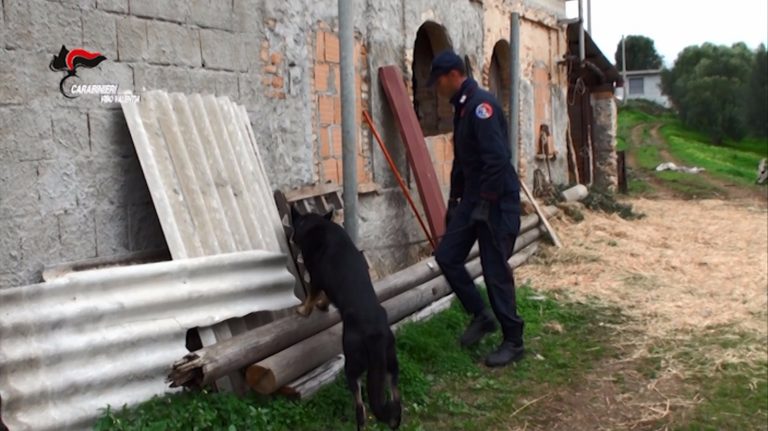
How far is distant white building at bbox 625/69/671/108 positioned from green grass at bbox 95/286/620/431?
2621 inches

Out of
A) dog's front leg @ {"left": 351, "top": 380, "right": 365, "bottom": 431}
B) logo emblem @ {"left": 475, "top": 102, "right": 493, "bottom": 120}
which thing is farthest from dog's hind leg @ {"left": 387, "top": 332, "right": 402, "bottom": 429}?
logo emblem @ {"left": 475, "top": 102, "right": 493, "bottom": 120}

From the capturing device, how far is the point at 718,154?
35250mm

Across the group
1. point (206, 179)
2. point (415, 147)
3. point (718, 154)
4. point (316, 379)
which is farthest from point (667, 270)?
point (718, 154)

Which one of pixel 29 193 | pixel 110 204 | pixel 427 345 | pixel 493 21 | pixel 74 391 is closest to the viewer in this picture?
pixel 74 391

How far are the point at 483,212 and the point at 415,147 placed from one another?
2.43 metres

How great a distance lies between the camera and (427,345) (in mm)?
5086

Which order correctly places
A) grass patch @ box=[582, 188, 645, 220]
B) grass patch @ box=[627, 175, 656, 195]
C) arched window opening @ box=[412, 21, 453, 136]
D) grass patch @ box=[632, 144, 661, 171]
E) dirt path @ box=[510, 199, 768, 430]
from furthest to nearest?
1. grass patch @ box=[632, 144, 661, 171]
2. grass patch @ box=[627, 175, 656, 195]
3. grass patch @ box=[582, 188, 645, 220]
4. arched window opening @ box=[412, 21, 453, 136]
5. dirt path @ box=[510, 199, 768, 430]

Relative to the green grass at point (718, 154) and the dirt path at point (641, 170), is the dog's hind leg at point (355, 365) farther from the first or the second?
the green grass at point (718, 154)

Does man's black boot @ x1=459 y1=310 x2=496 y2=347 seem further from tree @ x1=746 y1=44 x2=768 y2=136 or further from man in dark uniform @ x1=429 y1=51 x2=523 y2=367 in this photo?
tree @ x1=746 y1=44 x2=768 y2=136

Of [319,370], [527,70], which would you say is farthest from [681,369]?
[527,70]

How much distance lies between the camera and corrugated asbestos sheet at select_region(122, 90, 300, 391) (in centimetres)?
430

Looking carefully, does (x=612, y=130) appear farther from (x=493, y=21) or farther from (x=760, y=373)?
(x=760, y=373)

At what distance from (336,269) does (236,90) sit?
1.78 metres

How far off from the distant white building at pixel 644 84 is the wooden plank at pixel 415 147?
65335mm
